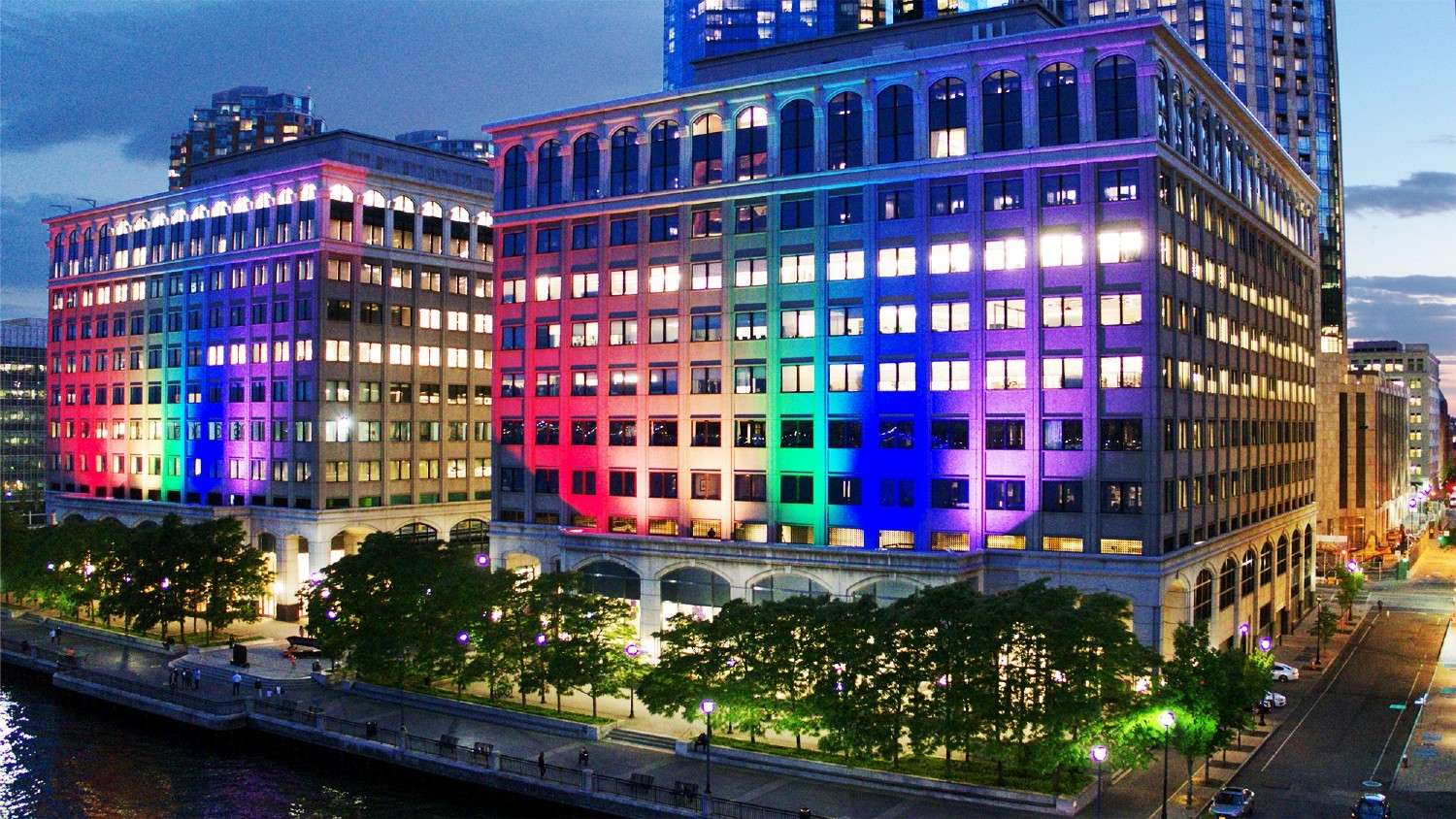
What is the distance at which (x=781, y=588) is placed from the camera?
75.4 meters

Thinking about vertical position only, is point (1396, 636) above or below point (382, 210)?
below

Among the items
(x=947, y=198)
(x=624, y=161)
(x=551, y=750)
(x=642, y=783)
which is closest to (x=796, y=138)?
(x=947, y=198)

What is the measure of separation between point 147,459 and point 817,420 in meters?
80.4

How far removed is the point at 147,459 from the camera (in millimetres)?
123125

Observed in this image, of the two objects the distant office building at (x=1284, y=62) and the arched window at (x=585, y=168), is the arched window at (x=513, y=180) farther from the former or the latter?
the distant office building at (x=1284, y=62)

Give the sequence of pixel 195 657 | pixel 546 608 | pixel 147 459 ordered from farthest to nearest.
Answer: pixel 147 459 → pixel 195 657 → pixel 546 608

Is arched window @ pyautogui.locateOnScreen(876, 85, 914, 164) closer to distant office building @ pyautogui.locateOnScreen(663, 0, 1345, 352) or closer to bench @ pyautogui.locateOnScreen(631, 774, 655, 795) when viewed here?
bench @ pyautogui.locateOnScreen(631, 774, 655, 795)

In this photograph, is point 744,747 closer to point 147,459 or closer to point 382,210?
point 382,210

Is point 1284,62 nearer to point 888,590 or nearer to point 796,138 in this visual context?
point 796,138

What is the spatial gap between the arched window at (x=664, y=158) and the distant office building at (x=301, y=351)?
36.9 m

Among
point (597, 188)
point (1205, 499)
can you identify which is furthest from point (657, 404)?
point (1205, 499)

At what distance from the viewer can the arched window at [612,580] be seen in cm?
8206

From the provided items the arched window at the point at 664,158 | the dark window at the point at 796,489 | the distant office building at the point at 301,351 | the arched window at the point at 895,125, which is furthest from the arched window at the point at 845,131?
the distant office building at the point at 301,351

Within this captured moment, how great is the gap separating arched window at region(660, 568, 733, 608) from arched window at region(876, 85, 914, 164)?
30.0 meters
